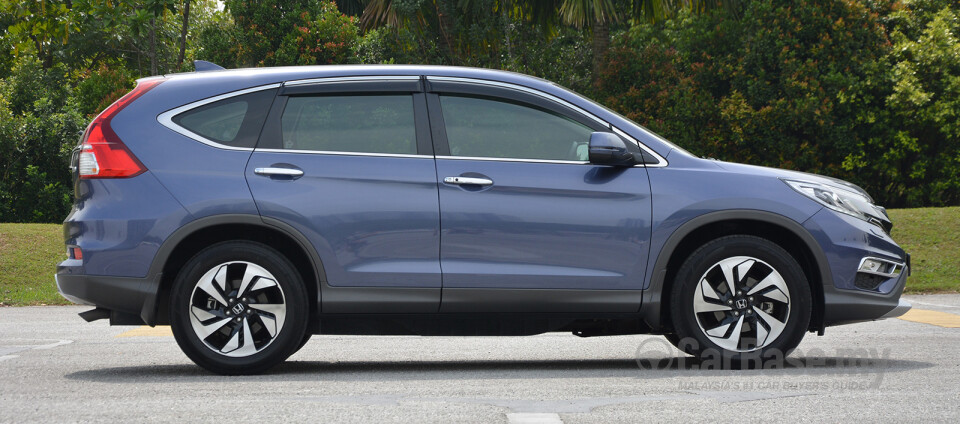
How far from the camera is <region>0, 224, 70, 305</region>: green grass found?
14.5 meters

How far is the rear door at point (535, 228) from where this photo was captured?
650cm

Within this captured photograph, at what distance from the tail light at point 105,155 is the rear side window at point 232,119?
35 cm

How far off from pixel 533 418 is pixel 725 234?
231cm

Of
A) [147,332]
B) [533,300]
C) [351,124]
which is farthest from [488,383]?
[147,332]

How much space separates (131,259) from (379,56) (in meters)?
17.0

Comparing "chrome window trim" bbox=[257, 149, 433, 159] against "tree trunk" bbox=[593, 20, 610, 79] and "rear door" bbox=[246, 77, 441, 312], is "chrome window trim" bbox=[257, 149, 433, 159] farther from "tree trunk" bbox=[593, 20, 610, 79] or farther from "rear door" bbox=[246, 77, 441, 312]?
"tree trunk" bbox=[593, 20, 610, 79]

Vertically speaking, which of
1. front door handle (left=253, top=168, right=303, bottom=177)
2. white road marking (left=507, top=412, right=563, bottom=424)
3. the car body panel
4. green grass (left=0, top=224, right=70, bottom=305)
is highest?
front door handle (left=253, top=168, right=303, bottom=177)

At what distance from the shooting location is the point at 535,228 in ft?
21.3

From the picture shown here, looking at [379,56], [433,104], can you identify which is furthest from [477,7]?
[433,104]

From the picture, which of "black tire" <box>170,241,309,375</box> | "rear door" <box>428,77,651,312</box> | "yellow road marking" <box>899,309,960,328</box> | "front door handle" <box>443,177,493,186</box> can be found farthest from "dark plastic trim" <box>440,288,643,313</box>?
"yellow road marking" <box>899,309,960,328</box>

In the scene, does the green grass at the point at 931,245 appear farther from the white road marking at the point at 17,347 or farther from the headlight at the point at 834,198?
the white road marking at the point at 17,347

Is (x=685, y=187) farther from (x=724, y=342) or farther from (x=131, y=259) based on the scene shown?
(x=131, y=259)

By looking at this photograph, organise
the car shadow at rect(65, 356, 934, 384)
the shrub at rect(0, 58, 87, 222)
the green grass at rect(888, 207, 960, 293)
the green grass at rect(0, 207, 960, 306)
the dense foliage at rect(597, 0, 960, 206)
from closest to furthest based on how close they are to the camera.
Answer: the car shadow at rect(65, 356, 934, 384) < the green grass at rect(0, 207, 960, 306) < the green grass at rect(888, 207, 960, 293) < the shrub at rect(0, 58, 87, 222) < the dense foliage at rect(597, 0, 960, 206)

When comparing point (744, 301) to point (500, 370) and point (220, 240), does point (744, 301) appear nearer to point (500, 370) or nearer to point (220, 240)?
point (500, 370)
